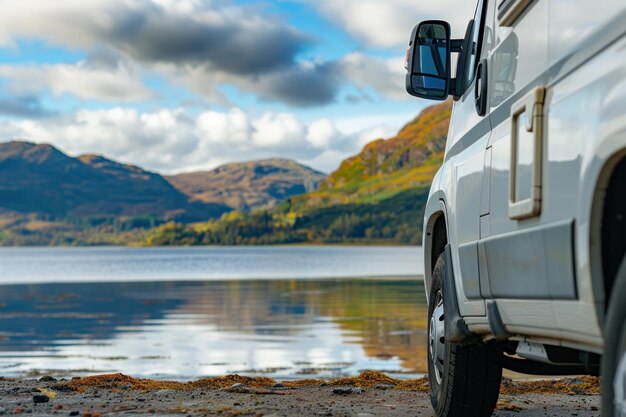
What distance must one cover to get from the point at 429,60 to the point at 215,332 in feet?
89.5

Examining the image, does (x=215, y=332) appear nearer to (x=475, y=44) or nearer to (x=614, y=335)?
(x=475, y=44)

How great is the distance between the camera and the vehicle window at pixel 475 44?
18.8 feet

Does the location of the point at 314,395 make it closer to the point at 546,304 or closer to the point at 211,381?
the point at 211,381

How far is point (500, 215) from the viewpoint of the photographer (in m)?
4.70

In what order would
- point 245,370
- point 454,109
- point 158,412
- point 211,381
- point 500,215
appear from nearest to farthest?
point 500,215 < point 454,109 < point 158,412 < point 211,381 < point 245,370

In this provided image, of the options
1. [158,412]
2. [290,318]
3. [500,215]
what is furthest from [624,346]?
[290,318]

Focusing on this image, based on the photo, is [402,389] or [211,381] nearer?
[402,389]

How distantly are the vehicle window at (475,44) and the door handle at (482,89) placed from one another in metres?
0.23

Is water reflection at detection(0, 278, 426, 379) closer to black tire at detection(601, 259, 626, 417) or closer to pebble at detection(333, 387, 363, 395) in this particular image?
pebble at detection(333, 387, 363, 395)

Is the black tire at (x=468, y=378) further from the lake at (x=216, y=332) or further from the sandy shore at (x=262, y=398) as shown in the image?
the lake at (x=216, y=332)

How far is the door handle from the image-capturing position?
539 cm

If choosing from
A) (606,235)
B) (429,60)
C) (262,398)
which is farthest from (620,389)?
(262,398)

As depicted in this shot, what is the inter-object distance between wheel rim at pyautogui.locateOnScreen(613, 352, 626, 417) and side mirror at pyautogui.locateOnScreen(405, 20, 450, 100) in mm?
3456

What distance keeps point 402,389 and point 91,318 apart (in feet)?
106
